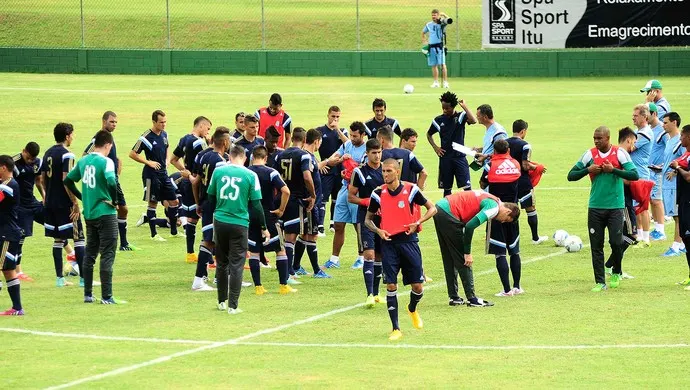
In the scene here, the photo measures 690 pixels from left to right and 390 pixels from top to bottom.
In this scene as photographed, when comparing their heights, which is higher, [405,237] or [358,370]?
[405,237]

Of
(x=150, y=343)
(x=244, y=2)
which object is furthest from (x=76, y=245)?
(x=244, y=2)

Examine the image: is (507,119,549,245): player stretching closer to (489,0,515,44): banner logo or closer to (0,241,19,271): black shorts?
(0,241,19,271): black shorts

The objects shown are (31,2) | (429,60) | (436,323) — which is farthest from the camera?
(31,2)

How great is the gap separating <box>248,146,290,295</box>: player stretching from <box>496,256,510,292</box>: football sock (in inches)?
114

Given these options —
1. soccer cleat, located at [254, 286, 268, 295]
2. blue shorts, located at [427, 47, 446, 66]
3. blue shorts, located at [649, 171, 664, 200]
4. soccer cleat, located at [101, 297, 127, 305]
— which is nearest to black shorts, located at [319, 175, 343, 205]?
soccer cleat, located at [254, 286, 268, 295]

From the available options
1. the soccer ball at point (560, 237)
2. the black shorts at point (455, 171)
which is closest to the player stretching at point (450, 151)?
the black shorts at point (455, 171)

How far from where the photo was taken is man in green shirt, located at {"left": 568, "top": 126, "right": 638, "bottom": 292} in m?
15.7

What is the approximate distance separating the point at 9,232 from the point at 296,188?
13.7 feet

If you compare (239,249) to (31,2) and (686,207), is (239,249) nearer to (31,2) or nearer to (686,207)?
(686,207)

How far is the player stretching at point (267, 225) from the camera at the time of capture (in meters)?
15.8

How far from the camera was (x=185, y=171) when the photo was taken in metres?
18.7

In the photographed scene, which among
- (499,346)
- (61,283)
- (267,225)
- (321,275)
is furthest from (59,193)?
(499,346)

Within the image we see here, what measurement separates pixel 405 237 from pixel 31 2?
162ft

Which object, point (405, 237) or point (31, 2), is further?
point (31, 2)
